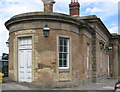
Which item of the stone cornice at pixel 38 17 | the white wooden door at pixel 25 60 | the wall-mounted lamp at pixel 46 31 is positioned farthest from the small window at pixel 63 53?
the white wooden door at pixel 25 60

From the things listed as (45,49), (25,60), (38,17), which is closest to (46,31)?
(38,17)

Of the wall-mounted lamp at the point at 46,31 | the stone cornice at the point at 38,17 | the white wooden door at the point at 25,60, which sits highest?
the stone cornice at the point at 38,17

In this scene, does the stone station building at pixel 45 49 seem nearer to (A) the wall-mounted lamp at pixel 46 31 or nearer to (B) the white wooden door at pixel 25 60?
(B) the white wooden door at pixel 25 60

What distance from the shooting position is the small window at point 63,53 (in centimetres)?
1206

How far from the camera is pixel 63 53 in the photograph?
40.1 ft

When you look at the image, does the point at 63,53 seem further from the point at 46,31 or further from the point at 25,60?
the point at 25,60

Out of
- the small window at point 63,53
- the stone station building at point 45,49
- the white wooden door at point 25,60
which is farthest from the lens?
the small window at point 63,53

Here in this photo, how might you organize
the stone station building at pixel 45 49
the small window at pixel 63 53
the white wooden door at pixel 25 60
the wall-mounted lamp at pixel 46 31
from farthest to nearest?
1. the small window at pixel 63 53
2. the white wooden door at pixel 25 60
3. the stone station building at pixel 45 49
4. the wall-mounted lamp at pixel 46 31

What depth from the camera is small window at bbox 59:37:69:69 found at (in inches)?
475

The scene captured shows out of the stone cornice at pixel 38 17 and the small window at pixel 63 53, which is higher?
the stone cornice at pixel 38 17

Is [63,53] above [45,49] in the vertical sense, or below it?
below

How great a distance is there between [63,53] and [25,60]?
2.51 meters

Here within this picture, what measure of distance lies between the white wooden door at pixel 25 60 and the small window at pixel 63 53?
1.95 metres

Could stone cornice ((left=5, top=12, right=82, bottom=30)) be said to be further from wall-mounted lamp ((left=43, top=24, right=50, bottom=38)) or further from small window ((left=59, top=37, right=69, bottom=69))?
small window ((left=59, top=37, right=69, bottom=69))
